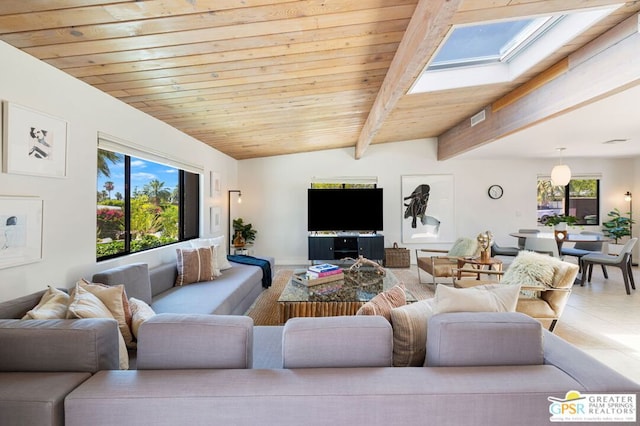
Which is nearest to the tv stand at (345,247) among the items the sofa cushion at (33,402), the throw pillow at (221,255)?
the throw pillow at (221,255)

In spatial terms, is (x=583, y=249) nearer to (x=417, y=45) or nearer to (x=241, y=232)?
(x=417, y=45)

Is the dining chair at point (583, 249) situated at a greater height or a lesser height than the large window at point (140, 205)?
lesser

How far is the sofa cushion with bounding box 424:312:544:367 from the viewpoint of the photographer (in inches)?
46.7

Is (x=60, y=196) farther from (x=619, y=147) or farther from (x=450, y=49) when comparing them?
(x=619, y=147)

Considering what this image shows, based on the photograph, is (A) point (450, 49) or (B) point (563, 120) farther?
(B) point (563, 120)

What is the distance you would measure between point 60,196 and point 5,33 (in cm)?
103

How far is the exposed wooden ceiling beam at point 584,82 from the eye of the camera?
2.29m

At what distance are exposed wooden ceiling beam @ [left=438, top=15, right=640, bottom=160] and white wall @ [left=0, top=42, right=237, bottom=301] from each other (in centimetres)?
419

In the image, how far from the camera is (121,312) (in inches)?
71.2

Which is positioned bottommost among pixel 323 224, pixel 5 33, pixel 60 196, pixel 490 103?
pixel 323 224

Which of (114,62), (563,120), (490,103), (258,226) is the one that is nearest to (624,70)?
(563,120)

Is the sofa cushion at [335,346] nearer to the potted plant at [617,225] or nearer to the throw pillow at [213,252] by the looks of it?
the throw pillow at [213,252]

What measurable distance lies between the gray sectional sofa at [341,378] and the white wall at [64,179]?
4.89ft

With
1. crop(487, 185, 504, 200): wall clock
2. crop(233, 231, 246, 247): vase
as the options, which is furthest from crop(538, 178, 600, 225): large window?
crop(233, 231, 246, 247): vase
